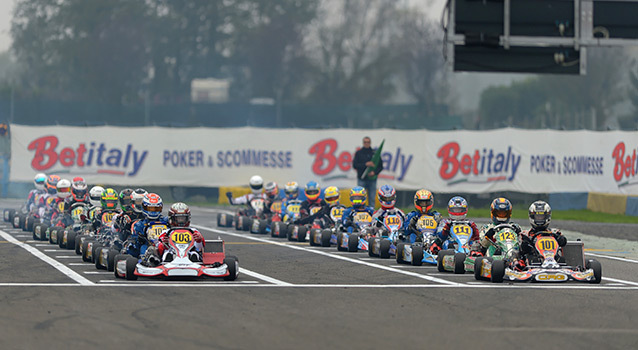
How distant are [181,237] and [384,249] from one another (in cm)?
462

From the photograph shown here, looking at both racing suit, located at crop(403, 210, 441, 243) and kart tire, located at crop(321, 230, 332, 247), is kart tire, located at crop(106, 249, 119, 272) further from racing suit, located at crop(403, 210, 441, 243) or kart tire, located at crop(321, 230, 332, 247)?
kart tire, located at crop(321, 230, 332, 247)

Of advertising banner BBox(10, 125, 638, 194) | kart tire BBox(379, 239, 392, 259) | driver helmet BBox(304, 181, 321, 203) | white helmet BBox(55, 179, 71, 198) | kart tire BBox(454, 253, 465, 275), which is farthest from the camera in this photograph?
advertising banner BBox(10, 125, 638, 194)

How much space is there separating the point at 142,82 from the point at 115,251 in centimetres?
3787

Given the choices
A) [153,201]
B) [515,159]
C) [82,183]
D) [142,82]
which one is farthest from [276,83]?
[153,201]

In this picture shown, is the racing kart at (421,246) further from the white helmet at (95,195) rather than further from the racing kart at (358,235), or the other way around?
the white helmet at (95,195)

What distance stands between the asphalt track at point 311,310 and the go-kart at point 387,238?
1.48 meters

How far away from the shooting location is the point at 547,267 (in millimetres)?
13430

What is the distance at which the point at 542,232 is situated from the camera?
45.0 ft

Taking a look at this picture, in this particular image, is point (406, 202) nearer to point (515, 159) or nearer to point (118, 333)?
point (515, 159)

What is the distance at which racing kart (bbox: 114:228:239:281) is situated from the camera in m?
13.2

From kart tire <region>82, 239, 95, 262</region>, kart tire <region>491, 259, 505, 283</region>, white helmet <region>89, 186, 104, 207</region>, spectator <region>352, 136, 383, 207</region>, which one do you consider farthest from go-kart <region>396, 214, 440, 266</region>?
spectator <region>352, 136, 383, 207</region>

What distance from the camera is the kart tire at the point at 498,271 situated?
13258 mm

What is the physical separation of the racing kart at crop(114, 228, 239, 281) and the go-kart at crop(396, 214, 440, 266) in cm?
332

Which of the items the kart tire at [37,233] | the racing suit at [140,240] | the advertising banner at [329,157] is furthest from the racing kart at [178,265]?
the advertising banner at [329,157]
